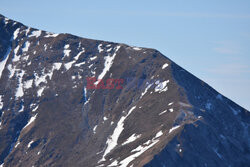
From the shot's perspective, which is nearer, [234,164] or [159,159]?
[159,159]

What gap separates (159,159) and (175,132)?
17.0 meters

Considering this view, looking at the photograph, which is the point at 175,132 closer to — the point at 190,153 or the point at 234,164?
the point at 190,153

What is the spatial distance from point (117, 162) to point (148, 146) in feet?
35.8

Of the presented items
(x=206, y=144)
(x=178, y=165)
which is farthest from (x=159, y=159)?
(x=206, y=144)

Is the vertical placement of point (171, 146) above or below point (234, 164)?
above

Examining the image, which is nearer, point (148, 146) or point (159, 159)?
point (159, 159)

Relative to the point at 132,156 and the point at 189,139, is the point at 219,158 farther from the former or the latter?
the point at 132,156

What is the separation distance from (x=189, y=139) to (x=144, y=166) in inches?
972

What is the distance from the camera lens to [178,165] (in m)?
185

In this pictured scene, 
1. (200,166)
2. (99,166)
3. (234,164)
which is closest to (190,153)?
(200,166)

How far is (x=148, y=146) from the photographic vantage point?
196500 millimetres

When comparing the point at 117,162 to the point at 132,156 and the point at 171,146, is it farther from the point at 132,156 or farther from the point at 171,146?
the point at 171,146

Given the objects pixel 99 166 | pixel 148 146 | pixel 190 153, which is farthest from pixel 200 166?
pixel 99 166

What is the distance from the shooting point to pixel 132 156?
193750 mm
